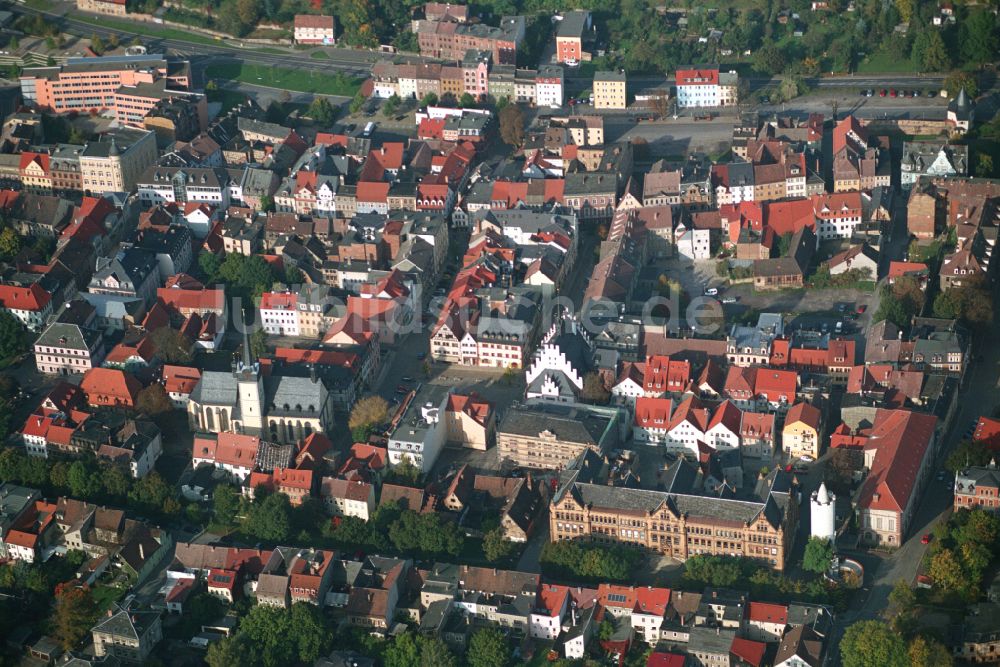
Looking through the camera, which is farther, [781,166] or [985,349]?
[781,166]

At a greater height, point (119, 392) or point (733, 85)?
point (733, 85)

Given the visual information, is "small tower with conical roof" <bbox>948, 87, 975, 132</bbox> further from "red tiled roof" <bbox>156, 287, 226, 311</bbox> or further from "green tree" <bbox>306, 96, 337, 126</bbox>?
"red tiled roof" <bbox>156, 287, 226, 311</bbox>

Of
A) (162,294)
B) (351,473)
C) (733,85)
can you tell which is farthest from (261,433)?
(733,85)

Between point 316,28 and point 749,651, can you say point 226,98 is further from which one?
point 749,651

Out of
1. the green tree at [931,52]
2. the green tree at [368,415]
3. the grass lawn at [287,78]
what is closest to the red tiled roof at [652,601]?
the green tree at [368,415]

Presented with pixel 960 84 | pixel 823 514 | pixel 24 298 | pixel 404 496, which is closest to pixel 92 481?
pixel 404 496

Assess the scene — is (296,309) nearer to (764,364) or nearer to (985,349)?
(764,364)

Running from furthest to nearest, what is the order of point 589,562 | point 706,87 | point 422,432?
point 706,87 < point 422,432 < point 589,562
